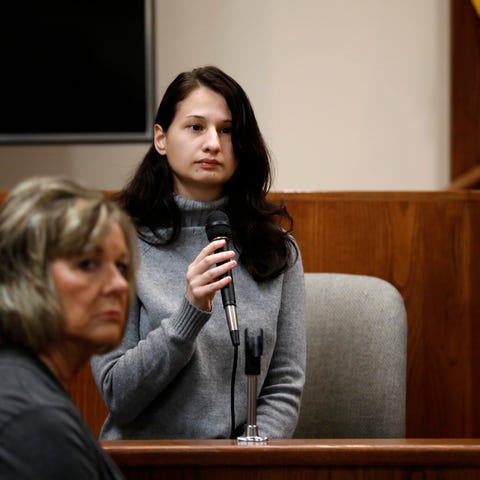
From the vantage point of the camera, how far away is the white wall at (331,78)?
3467 mm

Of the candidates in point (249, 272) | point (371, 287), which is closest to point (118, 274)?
point (249, 272)

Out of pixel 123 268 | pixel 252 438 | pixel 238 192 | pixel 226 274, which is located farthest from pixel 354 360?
pixel 123 268

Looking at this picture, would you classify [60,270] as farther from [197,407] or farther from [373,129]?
[373,129]

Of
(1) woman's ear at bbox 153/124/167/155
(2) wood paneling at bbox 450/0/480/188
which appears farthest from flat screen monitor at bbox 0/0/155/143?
(1) woman's ear at bbox 153/124/167/155

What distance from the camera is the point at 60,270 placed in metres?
1.15

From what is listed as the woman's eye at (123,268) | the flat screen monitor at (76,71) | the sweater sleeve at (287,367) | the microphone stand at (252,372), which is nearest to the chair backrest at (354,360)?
the sweater sleeve at (287,367)

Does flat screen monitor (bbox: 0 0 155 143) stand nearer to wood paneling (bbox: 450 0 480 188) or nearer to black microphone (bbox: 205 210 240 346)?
wood paneling (bbox: 450 0 480 188)

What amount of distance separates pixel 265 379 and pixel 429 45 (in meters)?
1.77

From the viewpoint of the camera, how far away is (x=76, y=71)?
3508mm

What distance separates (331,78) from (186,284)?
5.89 ft

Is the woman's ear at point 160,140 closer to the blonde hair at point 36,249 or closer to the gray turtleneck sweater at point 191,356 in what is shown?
the gray turtleneck sweater at point 191,356

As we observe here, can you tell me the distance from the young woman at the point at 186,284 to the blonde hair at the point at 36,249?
652mm

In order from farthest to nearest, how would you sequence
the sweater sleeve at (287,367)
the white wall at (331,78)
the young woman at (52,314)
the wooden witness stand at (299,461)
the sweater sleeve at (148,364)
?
1. the white wall at (331,78)
2. the sweater sleeve at (287,367)
3. the sweater sleeve at (148,364)
4. the wooden witness stand at (299,461)
5. the young woman at (52,314)

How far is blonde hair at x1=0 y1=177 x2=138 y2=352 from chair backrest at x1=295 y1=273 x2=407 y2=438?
1.13m
